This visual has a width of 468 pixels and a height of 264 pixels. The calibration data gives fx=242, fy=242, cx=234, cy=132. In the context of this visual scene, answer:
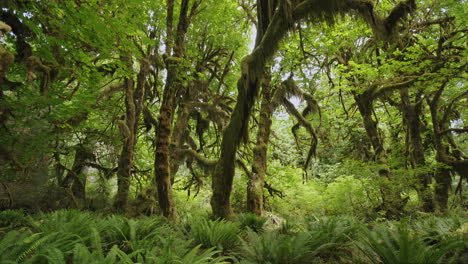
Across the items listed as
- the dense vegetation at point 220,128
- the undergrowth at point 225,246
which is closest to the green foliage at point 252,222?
the dense vegetation at point 220,128

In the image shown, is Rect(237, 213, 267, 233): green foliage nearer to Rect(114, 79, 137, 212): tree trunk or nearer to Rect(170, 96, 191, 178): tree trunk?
Rect(170, 96, 191, 178): tree trunk

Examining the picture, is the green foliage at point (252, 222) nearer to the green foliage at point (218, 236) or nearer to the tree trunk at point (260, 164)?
the tree trunk at point (260, 164)

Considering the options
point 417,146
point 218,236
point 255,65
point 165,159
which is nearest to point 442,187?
point 417,146

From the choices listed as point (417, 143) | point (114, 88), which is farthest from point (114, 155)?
point (417, 143)

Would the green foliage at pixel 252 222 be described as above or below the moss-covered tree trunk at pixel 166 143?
below

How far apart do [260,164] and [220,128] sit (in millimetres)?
2080

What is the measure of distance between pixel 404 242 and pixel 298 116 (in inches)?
250

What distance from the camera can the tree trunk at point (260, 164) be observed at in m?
7.48

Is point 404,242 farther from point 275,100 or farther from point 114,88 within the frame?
point 114,88

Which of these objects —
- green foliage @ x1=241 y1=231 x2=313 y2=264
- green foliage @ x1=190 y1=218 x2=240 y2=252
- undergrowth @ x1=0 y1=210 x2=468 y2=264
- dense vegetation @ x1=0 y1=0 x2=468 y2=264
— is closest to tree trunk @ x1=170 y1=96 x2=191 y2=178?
dense vegetation @ x1=0 y1=0 x2=468 y2=264

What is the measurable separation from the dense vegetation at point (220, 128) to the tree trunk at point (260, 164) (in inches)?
1.7

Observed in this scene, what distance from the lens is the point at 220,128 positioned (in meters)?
9.03

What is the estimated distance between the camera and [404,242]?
2574mm

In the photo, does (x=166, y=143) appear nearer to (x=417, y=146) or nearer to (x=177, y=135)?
(x=177, y=135)
